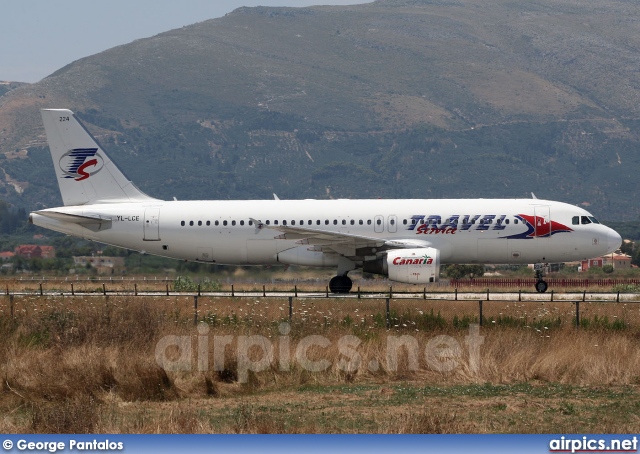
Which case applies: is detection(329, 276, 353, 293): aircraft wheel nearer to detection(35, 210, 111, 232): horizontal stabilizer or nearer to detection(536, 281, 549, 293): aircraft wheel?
detection(536, 281, 549, 293): aircraft wheel

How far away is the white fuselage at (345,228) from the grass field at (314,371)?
38.2 feet

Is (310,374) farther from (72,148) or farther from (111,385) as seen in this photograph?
(72,148)

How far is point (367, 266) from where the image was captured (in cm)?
4697

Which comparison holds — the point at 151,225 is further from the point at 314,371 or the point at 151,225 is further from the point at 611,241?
the point at 314,371

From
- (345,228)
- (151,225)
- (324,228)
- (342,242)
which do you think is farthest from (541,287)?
(151,225)

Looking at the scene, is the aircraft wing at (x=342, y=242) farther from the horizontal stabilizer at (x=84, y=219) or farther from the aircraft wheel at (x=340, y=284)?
the horizontal stabilizer at (x=84, y=219)

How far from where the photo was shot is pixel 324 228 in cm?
4778

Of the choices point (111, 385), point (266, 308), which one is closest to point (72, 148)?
point (266, 308)

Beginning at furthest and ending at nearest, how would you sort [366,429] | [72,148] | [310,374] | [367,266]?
1. [72,148]
2. [367,266]
3. [310,374]
4. [366,429]

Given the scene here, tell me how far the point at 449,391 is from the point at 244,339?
653cm

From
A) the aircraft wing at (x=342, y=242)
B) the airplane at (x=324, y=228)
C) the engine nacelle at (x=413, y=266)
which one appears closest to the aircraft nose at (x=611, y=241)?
the airplane at (x=324, y=228)

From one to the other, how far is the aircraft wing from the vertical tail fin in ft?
23.5

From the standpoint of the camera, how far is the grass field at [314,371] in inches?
830

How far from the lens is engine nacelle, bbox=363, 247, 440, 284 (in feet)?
147
